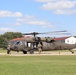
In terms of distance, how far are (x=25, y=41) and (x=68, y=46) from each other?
30.2ft

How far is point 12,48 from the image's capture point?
170 feet
